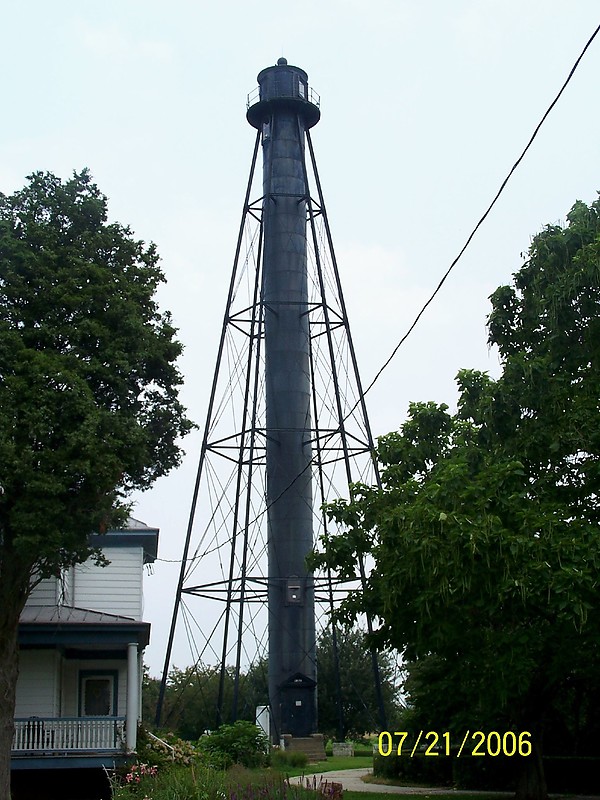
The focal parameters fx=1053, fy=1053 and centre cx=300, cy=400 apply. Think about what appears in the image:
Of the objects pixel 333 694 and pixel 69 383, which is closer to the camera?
pixel 69 383

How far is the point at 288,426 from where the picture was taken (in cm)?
3531

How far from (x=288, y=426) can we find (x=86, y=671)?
11201 mm

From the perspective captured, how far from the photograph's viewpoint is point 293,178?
3738 cm

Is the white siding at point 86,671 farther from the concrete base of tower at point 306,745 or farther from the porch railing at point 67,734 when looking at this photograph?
the concrete base of tower at point 306,745

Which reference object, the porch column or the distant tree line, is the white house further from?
the distant tree line

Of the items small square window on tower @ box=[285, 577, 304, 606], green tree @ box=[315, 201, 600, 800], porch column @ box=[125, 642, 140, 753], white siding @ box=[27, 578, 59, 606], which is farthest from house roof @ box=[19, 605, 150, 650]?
small square window on tower @ box=[285, 577, 304, 606]

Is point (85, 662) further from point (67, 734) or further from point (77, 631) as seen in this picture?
point (67, 734)

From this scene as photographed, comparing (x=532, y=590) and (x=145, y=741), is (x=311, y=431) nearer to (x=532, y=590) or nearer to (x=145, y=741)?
(x=145, y=741)

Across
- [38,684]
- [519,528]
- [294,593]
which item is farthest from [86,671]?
[519,528]

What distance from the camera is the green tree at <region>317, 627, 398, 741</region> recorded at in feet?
183

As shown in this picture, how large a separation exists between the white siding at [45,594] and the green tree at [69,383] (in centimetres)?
623

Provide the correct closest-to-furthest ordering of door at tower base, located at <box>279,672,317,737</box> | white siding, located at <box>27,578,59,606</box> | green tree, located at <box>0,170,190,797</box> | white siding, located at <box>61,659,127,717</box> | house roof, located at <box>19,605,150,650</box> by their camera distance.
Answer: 1. green tree, located at <box>0,170,190,797</box>
2. house roof, located at <box>19,605,150,650</box>
3. white siding, located at <box>61,659,127,717</box>
4. white siding, located at <box>27,578,59,606</box>
5. door at tower base, located at <box>279,672,317,737</box>

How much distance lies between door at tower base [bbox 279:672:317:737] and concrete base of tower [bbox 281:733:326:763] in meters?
0.28

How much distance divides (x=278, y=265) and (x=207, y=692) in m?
31.6
